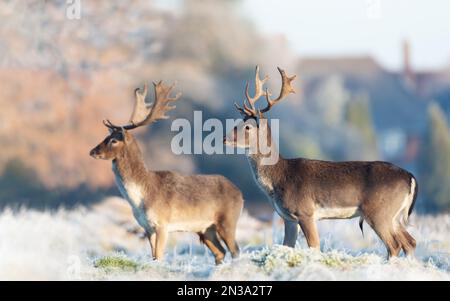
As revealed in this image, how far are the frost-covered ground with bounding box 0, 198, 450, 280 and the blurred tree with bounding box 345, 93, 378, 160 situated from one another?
31447 millimetres

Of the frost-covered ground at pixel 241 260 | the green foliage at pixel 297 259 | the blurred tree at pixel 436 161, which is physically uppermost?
the green foliage at pixel 297 259

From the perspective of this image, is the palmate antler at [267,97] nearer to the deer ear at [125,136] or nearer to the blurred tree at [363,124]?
the deer ear at [125,136]

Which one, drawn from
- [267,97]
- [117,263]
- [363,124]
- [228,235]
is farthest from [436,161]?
[117,263]

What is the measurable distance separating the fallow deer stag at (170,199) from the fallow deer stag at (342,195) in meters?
0.73

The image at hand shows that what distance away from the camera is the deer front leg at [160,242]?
51.4 ft

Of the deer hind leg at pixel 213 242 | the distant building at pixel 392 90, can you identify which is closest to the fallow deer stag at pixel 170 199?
the deer hind leg at pixel 213 242

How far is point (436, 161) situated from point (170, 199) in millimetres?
37411

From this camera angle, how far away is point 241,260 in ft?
48.4

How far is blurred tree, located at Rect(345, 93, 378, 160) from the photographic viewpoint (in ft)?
178

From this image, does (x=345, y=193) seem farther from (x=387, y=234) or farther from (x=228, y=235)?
(x=228, y=235)

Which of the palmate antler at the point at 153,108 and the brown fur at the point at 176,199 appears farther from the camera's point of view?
the palmate antler at the point at 153,108

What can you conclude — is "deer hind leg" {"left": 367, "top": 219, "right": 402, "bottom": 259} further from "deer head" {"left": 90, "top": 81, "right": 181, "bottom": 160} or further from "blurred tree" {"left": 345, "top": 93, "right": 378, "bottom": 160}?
"blurred tree" {"left": 345, "top": 93, "right": 378, "bottom": 160}
